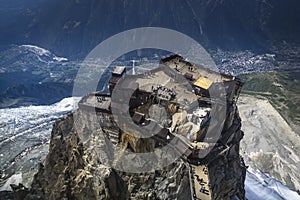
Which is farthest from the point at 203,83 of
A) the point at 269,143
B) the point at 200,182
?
the point at 269,143

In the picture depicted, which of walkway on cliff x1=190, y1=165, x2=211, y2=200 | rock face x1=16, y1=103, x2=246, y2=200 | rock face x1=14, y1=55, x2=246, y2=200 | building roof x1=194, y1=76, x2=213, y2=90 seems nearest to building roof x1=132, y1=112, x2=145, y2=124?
rock face x1=14, y1=55, x2=246, y2=200

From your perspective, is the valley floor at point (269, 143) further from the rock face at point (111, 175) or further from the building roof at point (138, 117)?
the building roof at point (138, 117)

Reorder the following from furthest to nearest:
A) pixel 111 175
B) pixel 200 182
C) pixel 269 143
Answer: pixel 269 143, pixel 111 175, pixel 200 182

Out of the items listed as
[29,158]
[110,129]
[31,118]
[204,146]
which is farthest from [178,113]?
[31,118]

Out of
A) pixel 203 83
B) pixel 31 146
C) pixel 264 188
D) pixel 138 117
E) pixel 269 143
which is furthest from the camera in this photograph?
pixel 269 143

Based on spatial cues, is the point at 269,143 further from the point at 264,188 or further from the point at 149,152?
the point at 149,152

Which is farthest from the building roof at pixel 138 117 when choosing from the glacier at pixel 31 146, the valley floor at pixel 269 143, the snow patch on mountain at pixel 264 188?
the valley floor at pixel 269 143

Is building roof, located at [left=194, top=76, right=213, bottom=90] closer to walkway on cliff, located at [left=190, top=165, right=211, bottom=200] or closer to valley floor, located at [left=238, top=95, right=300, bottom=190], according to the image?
walkway on cliff, located at [left=190, top=165, right=211, bottom=200]

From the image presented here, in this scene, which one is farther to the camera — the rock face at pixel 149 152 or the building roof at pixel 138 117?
the building roof at pixel 138 117
